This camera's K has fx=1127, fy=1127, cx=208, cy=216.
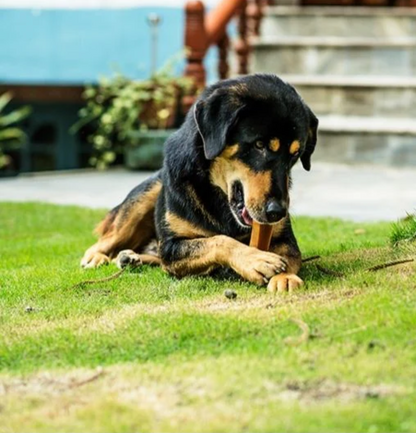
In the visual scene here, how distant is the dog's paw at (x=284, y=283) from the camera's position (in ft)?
15.4

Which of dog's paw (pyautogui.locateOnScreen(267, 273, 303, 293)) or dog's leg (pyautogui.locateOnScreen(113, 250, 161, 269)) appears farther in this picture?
dog's leg (pyautogui.locateOnScreen(113, 250, 161, 269))

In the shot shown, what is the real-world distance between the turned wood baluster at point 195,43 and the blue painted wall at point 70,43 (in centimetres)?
181

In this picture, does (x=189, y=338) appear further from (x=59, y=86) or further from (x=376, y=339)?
(x=59, y=86)

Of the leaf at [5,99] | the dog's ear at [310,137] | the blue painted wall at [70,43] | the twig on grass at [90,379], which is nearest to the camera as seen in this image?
the twig on grass at [90,379]

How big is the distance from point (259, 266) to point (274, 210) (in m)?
0.29

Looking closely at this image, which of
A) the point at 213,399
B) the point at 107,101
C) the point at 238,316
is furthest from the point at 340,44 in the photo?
the point at 213,399

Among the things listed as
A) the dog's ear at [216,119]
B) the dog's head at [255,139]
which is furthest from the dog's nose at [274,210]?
the dog's ear at [216,119]

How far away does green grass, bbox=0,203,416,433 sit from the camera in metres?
3.19

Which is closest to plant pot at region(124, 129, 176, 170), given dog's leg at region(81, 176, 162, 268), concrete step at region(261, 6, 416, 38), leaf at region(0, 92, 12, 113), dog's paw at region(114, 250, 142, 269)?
leaf at region(0, 92, 12, 113)

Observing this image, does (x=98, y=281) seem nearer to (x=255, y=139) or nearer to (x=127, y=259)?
(x=127, y=259)

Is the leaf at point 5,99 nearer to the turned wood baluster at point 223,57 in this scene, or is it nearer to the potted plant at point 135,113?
the potted plant at point 135,113

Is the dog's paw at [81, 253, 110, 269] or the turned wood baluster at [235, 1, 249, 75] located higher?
the turned wood baluster at [235, 1, 249, 75]

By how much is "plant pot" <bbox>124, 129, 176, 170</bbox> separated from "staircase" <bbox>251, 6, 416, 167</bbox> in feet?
4.99

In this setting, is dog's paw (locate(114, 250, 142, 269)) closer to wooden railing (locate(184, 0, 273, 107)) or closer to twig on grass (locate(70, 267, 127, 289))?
twig on grass (locate(70, 267, 127, 289))
